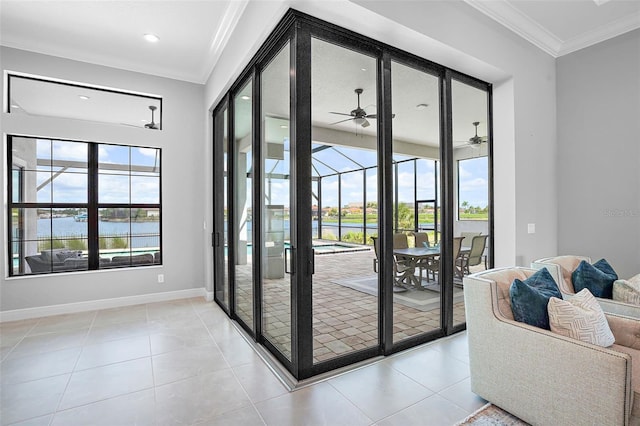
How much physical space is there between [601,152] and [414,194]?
2.40m

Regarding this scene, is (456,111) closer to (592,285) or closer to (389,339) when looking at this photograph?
(592,285)

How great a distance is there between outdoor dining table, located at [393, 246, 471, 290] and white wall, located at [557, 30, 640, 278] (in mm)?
1975

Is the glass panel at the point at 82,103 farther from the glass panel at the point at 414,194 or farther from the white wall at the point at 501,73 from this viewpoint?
the glass panel at the point at 414,194

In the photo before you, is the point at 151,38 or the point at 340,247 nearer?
the point at 340,247

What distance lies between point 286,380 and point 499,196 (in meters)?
2.93

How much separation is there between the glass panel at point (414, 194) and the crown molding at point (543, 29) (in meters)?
0.81

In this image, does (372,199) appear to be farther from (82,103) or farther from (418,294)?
(82,103)

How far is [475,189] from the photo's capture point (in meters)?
3.57

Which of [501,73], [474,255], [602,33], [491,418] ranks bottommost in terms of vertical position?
[491,418]

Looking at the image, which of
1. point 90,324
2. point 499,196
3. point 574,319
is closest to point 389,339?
point 574,319

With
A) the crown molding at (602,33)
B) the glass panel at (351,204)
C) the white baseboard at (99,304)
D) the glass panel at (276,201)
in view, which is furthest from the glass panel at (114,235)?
the crown molding at (602,33)

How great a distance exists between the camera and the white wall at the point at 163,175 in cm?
379

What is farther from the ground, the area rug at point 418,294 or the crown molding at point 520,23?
the crown molding at point 520,23

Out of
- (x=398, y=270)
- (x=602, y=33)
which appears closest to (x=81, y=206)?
(x=398, y=270)
